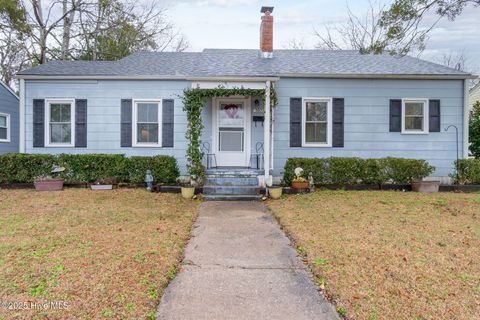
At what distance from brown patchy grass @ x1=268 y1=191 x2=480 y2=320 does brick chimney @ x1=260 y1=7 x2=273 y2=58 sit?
641cm

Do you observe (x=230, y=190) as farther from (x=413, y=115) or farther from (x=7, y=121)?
(x=7, y=121)

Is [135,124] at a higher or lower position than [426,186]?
higher

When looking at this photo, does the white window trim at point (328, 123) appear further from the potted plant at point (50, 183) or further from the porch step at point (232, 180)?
the potted plant at point (50, 183)

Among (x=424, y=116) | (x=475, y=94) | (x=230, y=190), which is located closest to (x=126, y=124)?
(x=230, y=190)

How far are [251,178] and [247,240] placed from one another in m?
4.35

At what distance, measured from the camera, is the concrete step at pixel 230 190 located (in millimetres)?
8844

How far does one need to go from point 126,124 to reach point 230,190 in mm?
4143

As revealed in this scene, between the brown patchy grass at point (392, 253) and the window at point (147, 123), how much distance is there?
4977mm

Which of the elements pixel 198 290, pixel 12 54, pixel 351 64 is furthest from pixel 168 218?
pixel 12 54

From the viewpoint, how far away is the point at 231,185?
9.16 metres

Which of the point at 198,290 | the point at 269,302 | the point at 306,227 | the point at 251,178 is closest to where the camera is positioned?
the point at 269,302

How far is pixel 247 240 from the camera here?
5004 millimetres

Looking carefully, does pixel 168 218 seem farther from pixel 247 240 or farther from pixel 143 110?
pixel 143 110

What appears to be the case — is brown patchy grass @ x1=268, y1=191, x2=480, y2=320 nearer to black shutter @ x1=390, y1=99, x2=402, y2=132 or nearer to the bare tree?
black shutter @ x1=390, y1=99, x2=402, y2=132
